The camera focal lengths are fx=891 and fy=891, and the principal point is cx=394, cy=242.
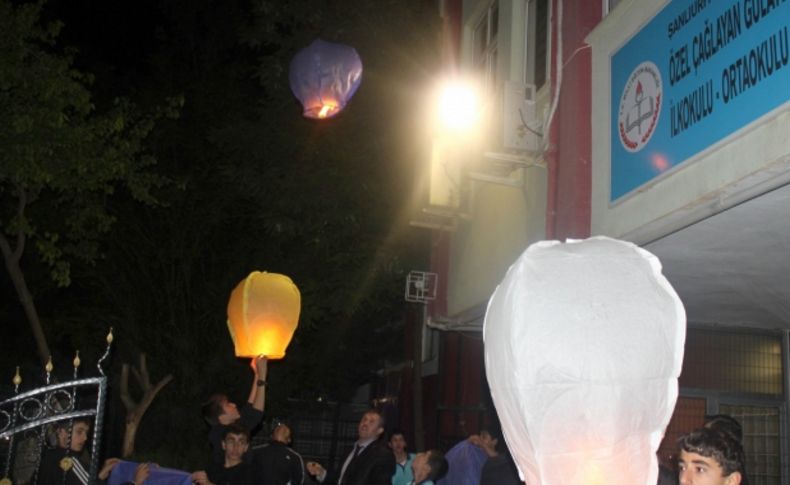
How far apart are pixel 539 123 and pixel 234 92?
1411 centimetres

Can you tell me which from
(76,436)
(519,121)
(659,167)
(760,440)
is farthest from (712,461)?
(760,440)

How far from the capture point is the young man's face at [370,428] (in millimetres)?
7480

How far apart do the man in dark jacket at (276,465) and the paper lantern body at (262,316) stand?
977 mm

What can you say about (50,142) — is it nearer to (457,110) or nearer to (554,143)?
(457,110)

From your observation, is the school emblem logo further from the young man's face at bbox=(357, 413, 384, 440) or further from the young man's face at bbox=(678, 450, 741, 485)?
the young man's face at bbox=(678, 450, 741, 485)

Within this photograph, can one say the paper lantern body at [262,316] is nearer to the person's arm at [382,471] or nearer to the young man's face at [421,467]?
the person's arm at [382,471]

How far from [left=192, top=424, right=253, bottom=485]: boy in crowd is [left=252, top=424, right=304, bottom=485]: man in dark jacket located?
1.10ft

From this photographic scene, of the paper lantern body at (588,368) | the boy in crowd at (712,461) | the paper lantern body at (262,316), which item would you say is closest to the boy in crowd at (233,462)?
the paper lantern body at (262,316)

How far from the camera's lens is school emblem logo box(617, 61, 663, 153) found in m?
6.80

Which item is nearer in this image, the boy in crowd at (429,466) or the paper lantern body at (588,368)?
the paper lantern body at (588,368)

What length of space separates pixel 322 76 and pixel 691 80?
411cm

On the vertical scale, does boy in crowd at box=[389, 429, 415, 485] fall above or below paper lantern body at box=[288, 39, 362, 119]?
below

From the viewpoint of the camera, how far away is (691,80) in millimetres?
6266

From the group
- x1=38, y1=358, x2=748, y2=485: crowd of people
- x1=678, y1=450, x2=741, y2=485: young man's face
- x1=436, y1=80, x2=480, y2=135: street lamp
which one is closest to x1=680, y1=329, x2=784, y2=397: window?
x1=38, y1=358, x2=748, y2=485: crowd of people
